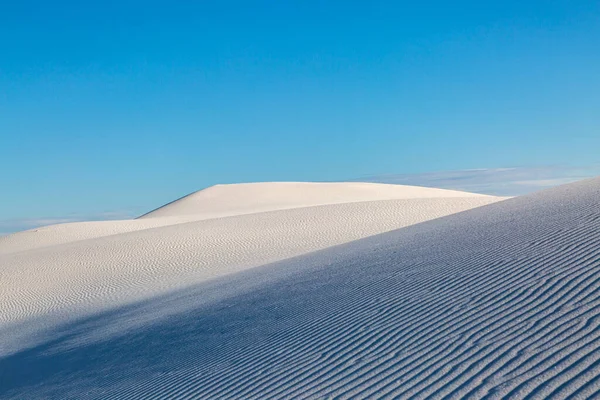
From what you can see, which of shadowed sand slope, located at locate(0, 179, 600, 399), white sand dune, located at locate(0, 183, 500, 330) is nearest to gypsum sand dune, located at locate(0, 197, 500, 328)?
white sand dune, located at locate(0, 183, 500, 330)

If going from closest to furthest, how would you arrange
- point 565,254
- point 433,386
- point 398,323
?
point 433,386 < point 398,323 < point 565,254

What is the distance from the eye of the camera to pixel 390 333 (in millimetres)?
7465

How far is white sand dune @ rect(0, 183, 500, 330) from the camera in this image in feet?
70.1

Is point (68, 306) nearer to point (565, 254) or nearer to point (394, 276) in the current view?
point (394, 276)

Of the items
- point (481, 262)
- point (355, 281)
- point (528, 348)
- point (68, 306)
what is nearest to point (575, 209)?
point (481, 262)

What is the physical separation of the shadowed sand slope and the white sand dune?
7.18 meters

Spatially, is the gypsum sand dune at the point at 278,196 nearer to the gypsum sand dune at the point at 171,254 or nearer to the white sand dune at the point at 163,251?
the white sand dune at the point at 163,251

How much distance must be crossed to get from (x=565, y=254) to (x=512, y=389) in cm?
349

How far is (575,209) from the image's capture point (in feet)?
37.1

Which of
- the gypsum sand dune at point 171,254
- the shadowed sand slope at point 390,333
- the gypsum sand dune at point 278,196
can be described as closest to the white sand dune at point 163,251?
the gypsum sand dune at point 171,254

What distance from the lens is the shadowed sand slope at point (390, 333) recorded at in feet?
19.1

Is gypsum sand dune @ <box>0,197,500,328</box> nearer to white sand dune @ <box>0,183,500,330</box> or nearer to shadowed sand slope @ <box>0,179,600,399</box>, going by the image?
white sand dune @ <box>0,183,500,330</box>

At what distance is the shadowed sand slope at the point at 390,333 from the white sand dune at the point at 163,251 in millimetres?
7185

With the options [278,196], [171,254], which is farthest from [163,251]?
[278,196]
